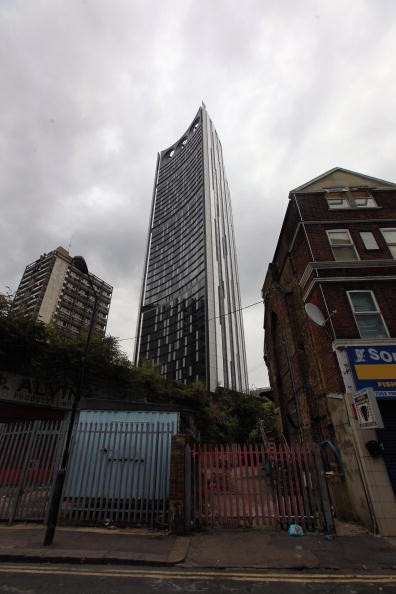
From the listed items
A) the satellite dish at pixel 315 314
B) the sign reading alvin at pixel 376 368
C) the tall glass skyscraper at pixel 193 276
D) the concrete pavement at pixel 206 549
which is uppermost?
the tall glass skyscraper at pixel 193 276

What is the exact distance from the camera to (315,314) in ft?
35.1

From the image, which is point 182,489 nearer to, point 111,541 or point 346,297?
point 111,541

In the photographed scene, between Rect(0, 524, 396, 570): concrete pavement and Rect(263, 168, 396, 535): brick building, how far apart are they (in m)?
1.82

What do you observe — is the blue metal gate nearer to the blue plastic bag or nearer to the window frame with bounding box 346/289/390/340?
the blue plastic bag

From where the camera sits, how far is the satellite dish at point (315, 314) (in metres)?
10.5

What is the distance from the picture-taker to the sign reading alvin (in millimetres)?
8750

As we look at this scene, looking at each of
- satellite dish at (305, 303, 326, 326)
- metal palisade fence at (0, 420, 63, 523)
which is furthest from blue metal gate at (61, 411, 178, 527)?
satellite dish at (305, 303, 326, 326)

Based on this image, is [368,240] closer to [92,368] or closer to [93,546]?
[93,546]

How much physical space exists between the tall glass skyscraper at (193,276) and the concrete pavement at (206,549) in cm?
5744

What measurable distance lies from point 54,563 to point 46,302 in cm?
7531

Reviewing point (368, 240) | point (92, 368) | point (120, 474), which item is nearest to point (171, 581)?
point (120, 474)

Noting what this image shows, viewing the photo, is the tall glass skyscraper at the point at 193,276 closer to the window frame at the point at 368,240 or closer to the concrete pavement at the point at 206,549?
the window frame at the point at 368,240

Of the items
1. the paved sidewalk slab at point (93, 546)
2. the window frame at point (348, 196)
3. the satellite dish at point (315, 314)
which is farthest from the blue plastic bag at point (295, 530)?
the window frame at point (348, 196)

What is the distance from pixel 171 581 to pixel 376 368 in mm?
8212
